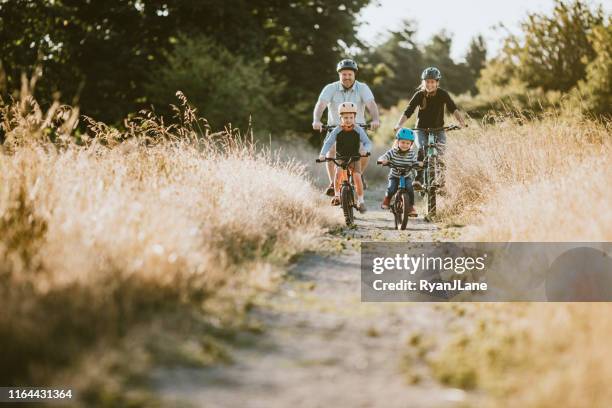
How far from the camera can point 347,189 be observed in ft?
29.9

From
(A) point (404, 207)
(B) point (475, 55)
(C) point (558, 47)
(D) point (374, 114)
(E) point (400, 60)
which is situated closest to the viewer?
(A) point (404, 207)

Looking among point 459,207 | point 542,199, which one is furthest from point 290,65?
point 542,199

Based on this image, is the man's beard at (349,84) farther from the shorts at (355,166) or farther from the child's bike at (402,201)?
the child's bike at (402,201)

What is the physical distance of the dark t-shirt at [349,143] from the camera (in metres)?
9.30

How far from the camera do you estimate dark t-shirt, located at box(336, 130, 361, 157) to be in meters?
9.30

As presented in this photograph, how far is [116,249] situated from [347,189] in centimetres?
496

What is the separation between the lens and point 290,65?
26.3m

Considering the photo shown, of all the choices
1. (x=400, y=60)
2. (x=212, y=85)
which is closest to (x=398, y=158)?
(x=212, y=85)

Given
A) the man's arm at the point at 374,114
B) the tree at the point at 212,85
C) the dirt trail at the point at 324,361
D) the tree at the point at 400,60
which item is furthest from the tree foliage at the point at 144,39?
the tree at the point at 400,60

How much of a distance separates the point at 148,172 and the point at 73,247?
3.45 metres

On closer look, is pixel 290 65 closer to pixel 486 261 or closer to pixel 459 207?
pixel 459 207

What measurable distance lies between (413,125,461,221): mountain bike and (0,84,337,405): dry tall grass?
2.80 metres

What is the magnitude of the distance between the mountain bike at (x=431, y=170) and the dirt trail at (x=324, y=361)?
492 cm

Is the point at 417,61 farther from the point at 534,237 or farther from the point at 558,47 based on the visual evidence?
the point at 534,237
